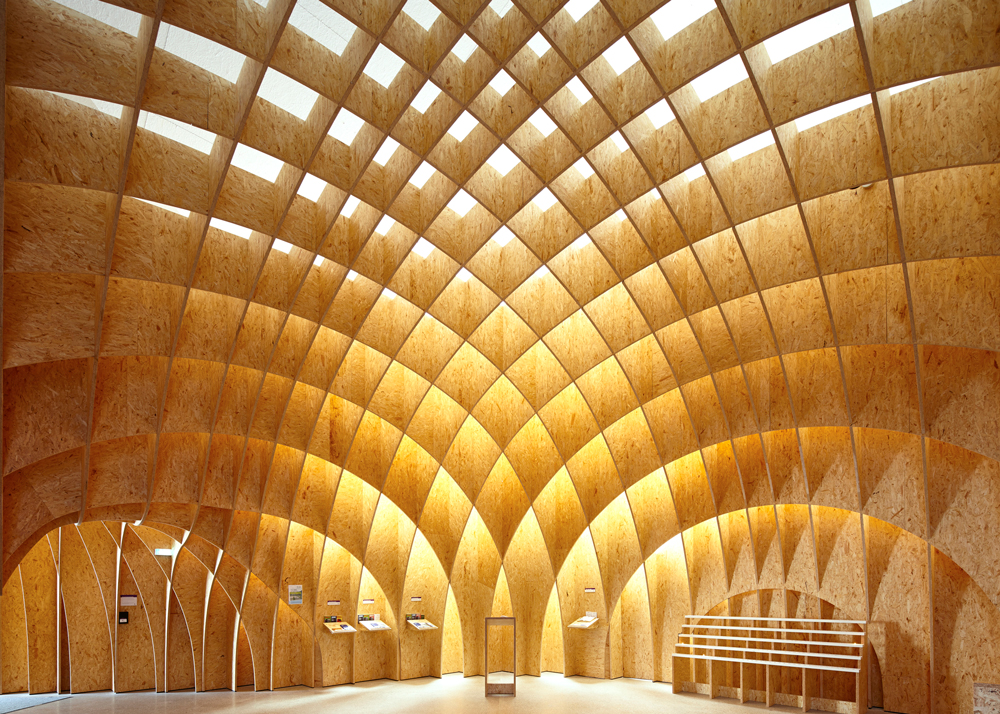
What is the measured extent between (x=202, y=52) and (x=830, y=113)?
61.1 feet

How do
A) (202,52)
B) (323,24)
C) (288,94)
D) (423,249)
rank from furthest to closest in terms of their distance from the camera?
(423,249)
(288,94)
(323,24)
(202,52)

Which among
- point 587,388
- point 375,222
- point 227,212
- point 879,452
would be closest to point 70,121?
point 227,212

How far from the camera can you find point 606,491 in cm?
3353

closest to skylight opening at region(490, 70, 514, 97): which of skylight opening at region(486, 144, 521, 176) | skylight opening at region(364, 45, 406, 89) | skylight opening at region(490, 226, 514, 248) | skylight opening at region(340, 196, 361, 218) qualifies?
skylight opening at region(486, 144, 521, 176)

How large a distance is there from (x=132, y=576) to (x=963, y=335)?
3911 centimetres

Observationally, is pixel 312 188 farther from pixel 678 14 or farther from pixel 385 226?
pixel 678 14

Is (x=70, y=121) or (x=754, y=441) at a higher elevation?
(x=70, y=121)

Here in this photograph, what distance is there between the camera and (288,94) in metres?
20.8

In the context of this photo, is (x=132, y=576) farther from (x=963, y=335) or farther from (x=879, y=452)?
(x=963, y=335)

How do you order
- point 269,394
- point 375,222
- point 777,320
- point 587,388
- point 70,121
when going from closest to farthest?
point 70,121 < point 375,222 < point 777,320 < point 269,394 < point 587,388

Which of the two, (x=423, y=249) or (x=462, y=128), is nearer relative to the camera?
(x=462, y=128)

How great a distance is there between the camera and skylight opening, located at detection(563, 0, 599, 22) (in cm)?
1867

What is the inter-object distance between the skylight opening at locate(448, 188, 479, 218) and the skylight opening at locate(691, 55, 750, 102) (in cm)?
916

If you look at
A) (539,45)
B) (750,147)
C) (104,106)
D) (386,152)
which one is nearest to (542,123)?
(539,45)
